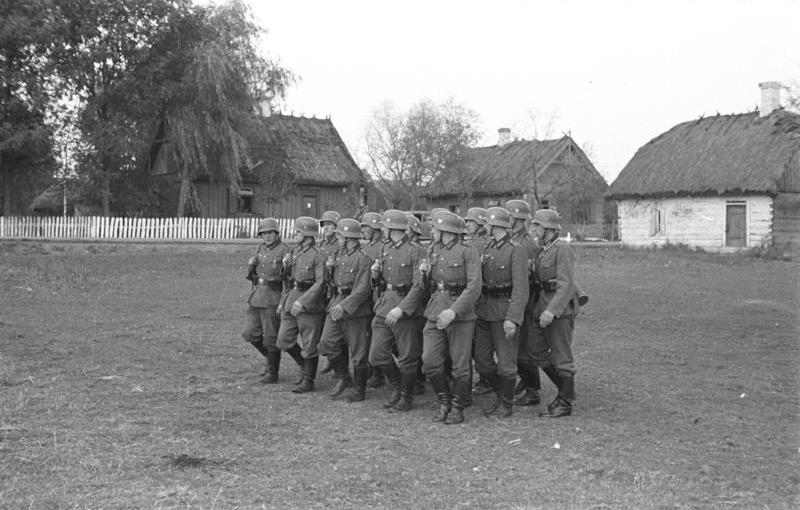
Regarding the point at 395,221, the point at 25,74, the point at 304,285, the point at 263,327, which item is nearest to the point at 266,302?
the point at 263,327

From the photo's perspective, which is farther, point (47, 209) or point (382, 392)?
point (47, 209)

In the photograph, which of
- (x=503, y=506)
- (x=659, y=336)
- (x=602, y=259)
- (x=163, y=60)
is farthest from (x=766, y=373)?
(x=163, y=60)

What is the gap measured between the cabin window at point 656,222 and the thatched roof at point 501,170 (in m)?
6.80

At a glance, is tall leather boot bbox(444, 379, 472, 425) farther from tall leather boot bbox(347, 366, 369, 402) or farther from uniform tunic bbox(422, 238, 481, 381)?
tall leather boot bbox(347, 366, 369, 402)

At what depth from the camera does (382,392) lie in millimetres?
8688

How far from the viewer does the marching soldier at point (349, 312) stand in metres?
8.23

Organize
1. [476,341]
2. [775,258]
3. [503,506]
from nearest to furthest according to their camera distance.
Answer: [503,506] < [476,341] < [775,258]

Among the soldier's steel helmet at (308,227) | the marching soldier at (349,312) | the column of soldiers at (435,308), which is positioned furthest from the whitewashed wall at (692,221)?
the marching soldier at (349,312)

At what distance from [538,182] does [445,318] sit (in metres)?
34.4

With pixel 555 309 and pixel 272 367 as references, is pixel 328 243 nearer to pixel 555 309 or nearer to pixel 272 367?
pixel 272 367

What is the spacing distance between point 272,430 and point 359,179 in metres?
31.8

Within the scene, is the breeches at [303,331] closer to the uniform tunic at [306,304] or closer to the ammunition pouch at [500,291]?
the uniform tunic at [306,304]

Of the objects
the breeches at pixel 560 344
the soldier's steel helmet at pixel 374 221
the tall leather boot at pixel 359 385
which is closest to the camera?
the breeches at pixel 560 344

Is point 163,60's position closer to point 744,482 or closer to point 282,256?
point 282,256
